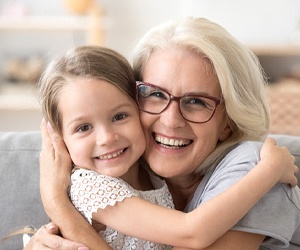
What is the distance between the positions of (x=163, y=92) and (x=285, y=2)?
144 inches

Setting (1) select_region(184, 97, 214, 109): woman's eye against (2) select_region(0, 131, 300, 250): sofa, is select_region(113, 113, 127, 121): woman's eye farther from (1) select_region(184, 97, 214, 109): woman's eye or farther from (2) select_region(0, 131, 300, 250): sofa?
(2) select_region(0, 131, 300, 250): sofa

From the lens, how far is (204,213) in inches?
63.2

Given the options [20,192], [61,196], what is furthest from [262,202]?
[20,192]

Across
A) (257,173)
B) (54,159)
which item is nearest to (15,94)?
(54,159)

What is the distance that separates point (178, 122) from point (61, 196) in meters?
0.39

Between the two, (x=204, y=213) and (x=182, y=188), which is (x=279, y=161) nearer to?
(x=204, y=213)

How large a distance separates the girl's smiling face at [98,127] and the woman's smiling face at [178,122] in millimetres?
82

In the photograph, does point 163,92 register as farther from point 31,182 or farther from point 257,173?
point 31,182

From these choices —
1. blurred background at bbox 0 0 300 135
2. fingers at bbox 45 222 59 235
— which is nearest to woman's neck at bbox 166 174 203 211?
fingers at bbox 45 222 59 235

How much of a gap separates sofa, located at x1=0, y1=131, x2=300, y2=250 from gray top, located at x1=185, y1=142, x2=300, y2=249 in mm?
466

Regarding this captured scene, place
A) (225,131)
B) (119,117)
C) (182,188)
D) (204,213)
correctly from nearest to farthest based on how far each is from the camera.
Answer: (204,213)
(119,117)
(225,131)
(182,188)

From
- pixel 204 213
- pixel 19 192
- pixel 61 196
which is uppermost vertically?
pixel 204 213

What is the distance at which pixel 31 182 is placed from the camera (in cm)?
222

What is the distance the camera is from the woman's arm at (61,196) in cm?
176
